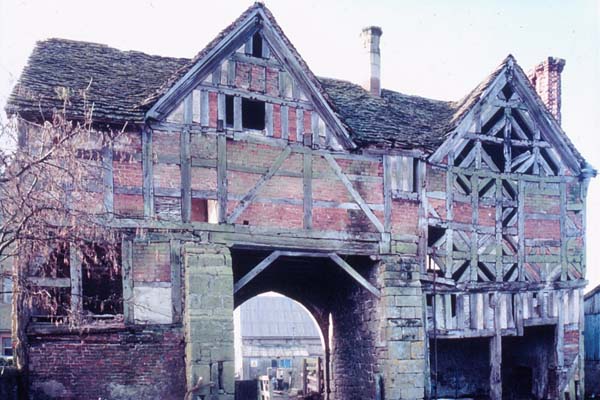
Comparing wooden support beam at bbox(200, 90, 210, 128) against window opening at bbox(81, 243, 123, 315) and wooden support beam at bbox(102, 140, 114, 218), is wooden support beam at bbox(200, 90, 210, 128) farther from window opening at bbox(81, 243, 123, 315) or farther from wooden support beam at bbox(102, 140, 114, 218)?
window opening at bbox(81, 243, 123, 315)

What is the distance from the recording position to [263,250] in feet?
42.8

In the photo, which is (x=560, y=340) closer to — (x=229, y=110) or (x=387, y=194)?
(x=387, y=194)

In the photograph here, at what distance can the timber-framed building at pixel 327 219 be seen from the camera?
11.9 metres

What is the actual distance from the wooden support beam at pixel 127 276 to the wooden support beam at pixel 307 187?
3.66 m

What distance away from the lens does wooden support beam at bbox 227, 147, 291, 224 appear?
12.7 meters

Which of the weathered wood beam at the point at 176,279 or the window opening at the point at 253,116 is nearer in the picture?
the weathered wood beam at the point at 176,279

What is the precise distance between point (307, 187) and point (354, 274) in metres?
2.20

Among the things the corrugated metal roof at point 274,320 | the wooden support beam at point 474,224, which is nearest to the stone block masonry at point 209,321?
the wooden support beam at point 474,224

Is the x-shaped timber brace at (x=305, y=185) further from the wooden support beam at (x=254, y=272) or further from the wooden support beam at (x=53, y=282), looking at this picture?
the wooden support beam at (x=53, y=282)

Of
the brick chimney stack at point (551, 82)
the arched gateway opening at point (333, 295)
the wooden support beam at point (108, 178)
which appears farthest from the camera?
the brick chimney stack at point (551, 82)

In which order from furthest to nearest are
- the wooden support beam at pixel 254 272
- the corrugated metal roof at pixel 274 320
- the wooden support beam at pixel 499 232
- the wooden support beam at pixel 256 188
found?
the corrugated metal roof at pixel 274 320, the wooden support beam at pixel 499 232, the wooden support beam at pixel 256 188, the wooden support beam at pixel 254 272

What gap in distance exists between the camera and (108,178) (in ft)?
39.2

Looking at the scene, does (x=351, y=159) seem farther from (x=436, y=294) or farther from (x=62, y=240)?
(x=62, y=240)

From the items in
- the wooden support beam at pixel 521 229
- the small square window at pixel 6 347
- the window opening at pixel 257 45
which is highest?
the window opening at pixel 257 45
